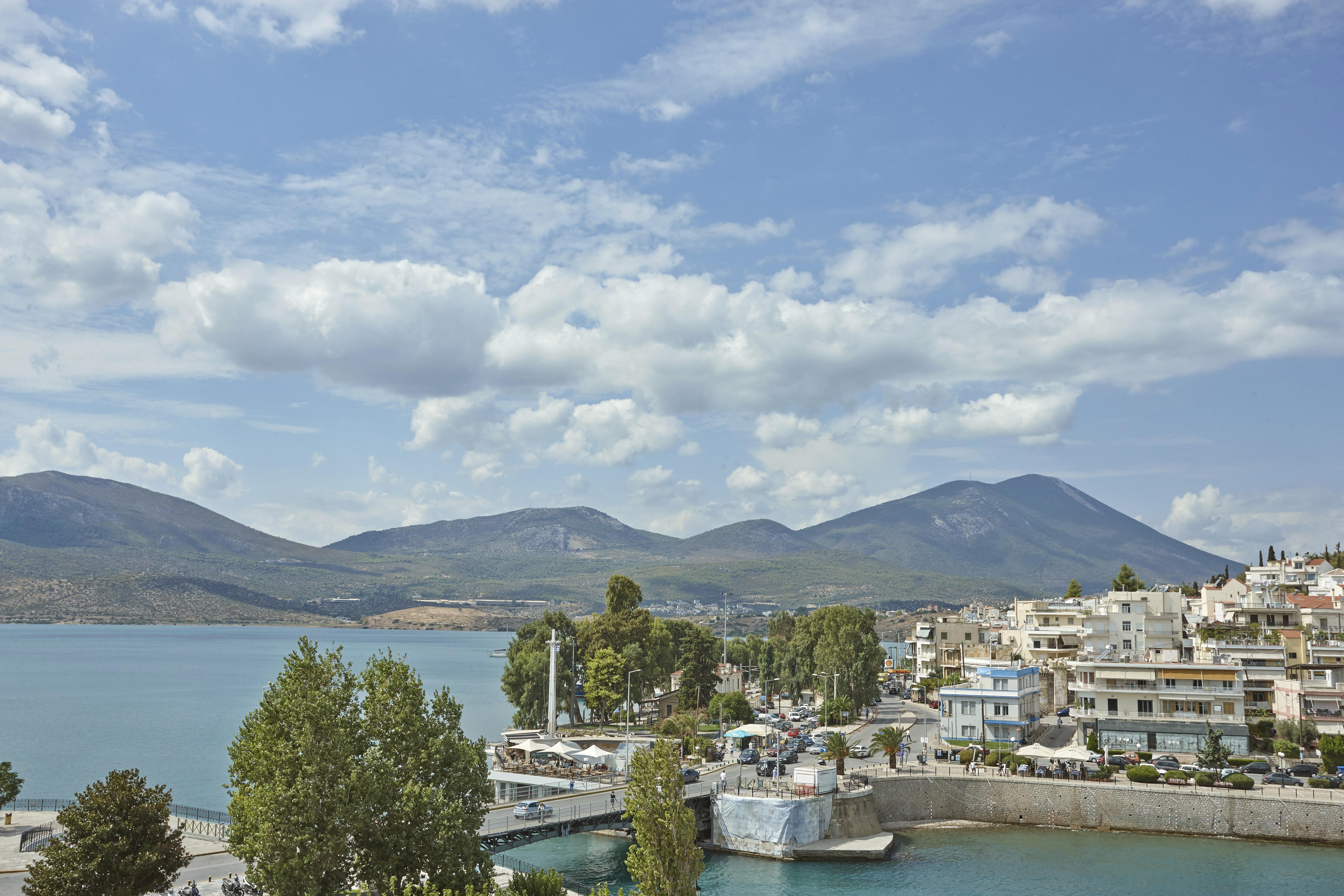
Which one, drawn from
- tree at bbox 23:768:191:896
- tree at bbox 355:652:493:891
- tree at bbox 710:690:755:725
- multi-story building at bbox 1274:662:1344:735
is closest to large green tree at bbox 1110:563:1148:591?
multi-story building at bbox 1274:662:1344:735

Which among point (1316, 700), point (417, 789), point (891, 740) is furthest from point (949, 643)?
point (417, 789)

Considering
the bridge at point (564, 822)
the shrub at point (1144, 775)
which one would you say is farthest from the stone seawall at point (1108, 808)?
the bridge at point (564, 822)

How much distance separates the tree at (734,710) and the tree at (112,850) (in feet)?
215

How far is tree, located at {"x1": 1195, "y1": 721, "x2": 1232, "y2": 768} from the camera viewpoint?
67.4 metres

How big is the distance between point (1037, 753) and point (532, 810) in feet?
120

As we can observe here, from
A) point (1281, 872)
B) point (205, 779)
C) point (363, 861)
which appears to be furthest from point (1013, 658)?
point (363, 861)

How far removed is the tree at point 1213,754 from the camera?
67438 millimetres

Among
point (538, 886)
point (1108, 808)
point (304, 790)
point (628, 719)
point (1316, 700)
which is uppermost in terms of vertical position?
point (304, 790)

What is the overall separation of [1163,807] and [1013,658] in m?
42.9

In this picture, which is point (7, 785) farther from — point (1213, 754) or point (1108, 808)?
point (1213, 754)

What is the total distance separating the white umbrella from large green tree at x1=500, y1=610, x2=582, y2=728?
43.9m

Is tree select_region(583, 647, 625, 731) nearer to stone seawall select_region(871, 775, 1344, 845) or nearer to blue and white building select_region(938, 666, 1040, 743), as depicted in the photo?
blue and white building select_region(938, 666, 1040, 743)

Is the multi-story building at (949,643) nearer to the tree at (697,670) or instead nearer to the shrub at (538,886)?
the tree at (697,670)

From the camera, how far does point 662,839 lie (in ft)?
109
